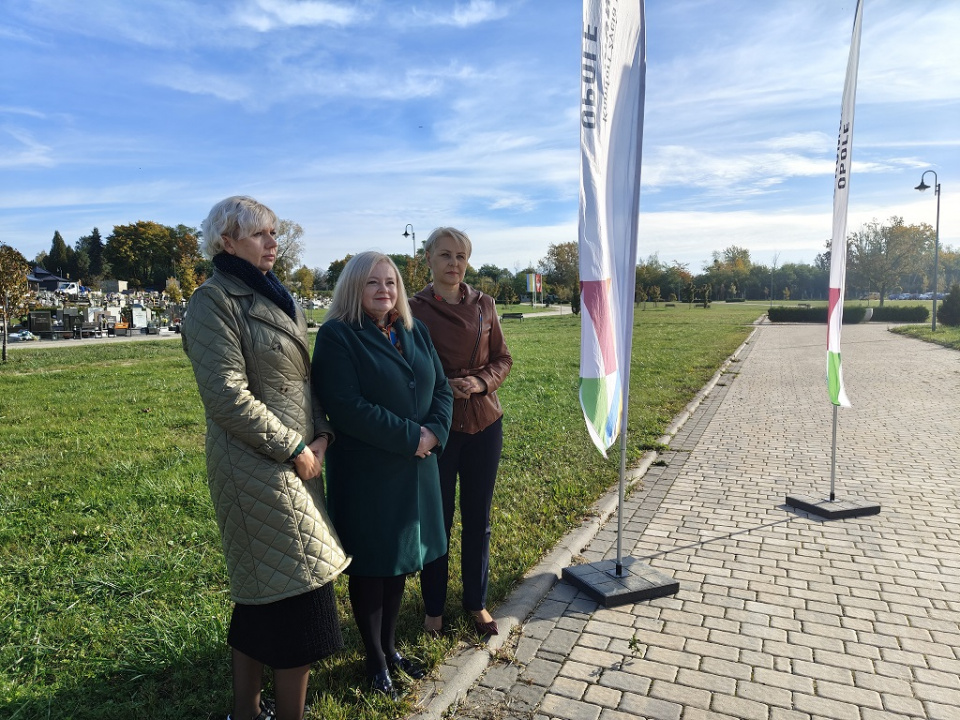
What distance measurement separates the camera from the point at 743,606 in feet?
12.9

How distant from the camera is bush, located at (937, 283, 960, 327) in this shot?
31.4 meters

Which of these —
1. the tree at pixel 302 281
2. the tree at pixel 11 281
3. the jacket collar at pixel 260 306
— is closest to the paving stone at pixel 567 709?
the jacket collar at pixel 260 306

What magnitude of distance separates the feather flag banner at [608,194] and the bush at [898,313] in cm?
4609

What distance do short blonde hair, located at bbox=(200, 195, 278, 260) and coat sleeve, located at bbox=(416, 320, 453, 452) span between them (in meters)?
0.94

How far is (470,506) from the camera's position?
3564mm

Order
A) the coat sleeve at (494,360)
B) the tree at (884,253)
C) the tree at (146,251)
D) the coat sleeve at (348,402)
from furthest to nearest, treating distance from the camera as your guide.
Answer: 1. the tree at (146,251)
2. the tree at (884,253)
3. the coat sleeve at (494,360)
4. the coat sleeve at (348,402)

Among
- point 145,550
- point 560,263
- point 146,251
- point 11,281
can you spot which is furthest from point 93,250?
point 145,550

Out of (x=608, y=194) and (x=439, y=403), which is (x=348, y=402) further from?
(x=608, y=194)

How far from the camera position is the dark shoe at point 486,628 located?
3.50 m

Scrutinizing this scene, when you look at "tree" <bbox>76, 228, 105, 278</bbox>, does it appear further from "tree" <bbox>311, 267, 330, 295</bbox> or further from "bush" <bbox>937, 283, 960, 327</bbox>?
"bush" <bbox>937, 283, 960, 327</bbox>

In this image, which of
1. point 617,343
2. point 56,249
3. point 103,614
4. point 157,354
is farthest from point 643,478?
point 56,249

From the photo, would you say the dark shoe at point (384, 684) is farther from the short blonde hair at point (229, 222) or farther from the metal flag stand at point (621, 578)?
the short blonde hair at point (229, 222)

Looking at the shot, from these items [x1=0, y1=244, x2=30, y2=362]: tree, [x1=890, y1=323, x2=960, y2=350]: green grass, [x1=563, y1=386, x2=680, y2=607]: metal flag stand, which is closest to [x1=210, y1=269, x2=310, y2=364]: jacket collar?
[x1=563, y1=386, x2=680, y2=607]: metal flag stand

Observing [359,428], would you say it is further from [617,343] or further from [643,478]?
[643,478]
